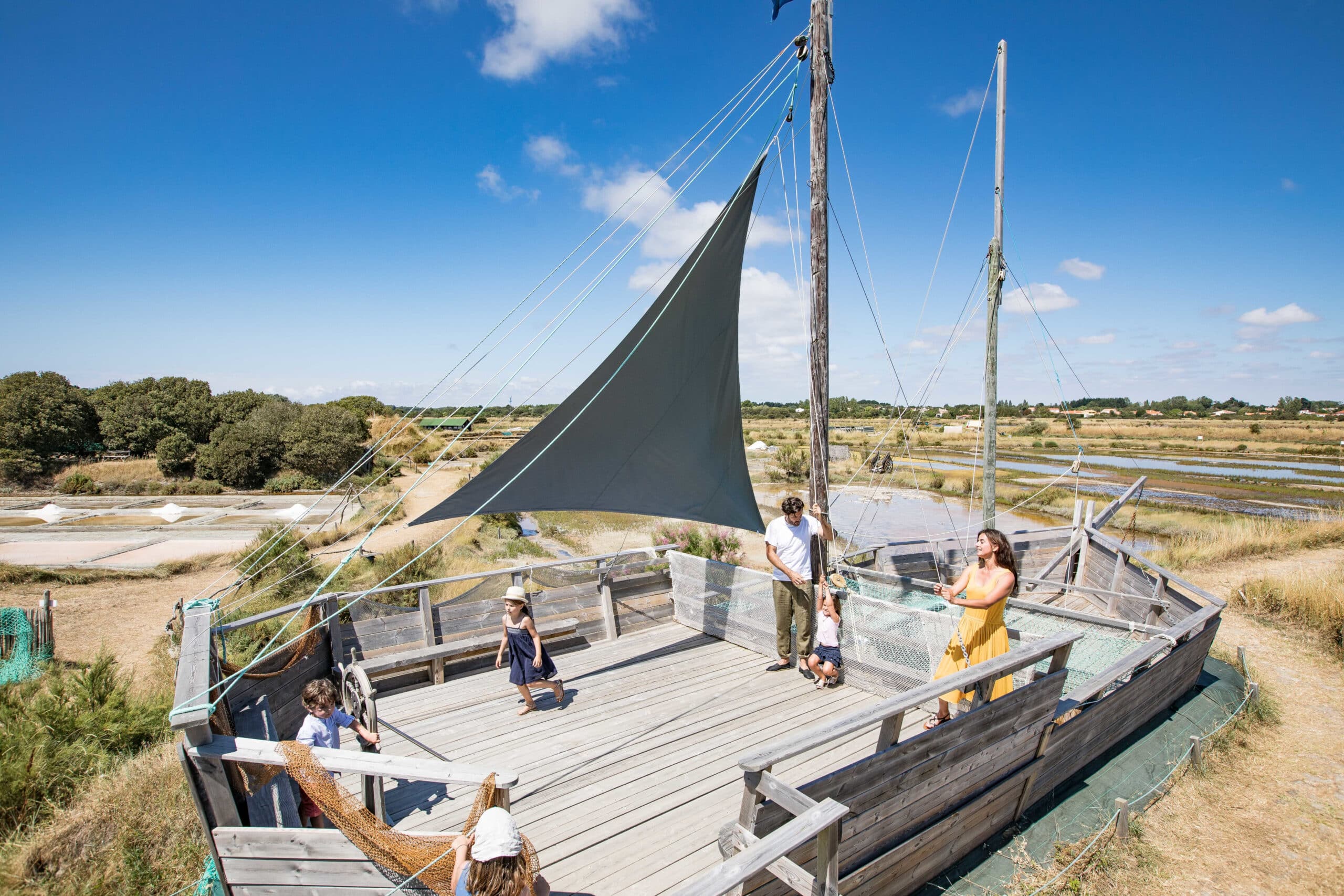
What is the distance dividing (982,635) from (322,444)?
1628 inches

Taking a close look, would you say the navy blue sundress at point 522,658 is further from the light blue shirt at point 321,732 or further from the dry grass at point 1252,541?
the dry grass at point 1252,541

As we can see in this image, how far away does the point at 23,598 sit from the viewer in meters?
15.6

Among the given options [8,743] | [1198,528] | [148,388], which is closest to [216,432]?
[148,388]

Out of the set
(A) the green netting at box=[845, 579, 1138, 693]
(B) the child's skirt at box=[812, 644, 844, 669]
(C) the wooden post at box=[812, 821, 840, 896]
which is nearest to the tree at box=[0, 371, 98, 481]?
(B) the child's skirt at box=[812, 644, 844, 669]

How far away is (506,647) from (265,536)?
16.0 m

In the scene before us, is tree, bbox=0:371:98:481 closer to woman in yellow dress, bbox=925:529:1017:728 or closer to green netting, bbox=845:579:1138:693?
green netting, bbox=845:579:1138:693

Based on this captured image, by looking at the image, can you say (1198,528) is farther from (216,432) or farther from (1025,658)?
(216,432)

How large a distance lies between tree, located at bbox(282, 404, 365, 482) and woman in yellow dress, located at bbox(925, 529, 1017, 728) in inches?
1580

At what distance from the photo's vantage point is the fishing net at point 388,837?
2.56 m

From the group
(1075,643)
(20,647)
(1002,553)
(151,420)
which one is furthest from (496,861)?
(151,420)

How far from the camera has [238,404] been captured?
143 feet

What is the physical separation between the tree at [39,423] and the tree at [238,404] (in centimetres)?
769

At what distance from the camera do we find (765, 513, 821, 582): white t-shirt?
18.6ft

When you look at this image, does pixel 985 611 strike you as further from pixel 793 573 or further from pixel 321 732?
pixel 321 732
